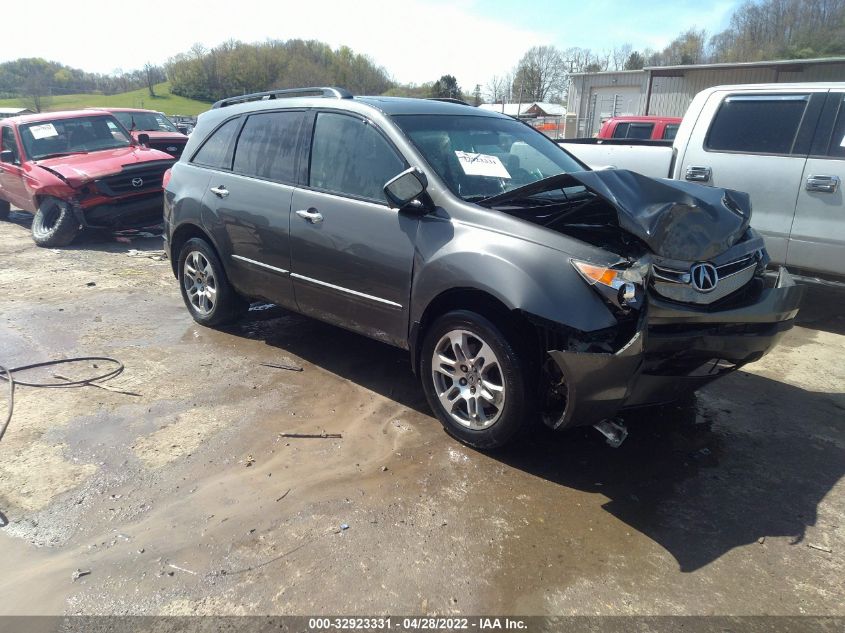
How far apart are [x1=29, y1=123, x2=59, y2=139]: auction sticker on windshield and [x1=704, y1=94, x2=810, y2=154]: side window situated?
32.1ft

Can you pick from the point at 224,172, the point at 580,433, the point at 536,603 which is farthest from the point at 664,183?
the point at 224,172

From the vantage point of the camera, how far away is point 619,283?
286 cm

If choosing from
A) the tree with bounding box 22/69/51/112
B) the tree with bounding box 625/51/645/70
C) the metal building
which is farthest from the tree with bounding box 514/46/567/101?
the tree with bounding box 22/69/51/112

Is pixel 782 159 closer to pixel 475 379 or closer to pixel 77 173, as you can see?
pixel 475 379

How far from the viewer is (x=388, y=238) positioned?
371cm

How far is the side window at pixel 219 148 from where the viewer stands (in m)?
5.08

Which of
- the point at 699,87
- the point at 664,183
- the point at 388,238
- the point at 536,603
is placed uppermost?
the point at 699,87

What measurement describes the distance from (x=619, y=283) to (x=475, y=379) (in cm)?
95

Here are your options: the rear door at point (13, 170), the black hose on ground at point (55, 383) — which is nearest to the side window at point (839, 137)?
the black hose on ground at point (55, 383)

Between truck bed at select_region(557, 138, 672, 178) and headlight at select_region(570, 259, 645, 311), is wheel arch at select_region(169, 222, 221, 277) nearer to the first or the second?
headlight at select_region(570, 259, 645, 311)

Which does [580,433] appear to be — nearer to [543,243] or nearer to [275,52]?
[543,243]

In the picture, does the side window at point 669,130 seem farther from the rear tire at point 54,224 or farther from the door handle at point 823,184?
the rear tire at point 54,224

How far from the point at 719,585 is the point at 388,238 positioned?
2455 mm

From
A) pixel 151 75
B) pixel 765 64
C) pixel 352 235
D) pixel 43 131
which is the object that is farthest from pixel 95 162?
pixel 151 75
